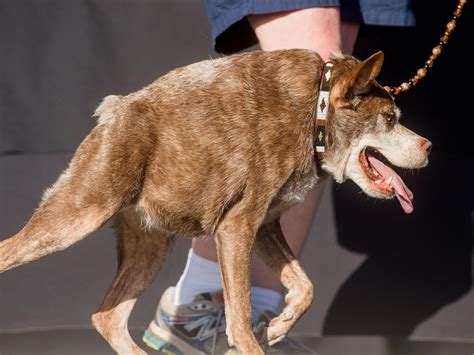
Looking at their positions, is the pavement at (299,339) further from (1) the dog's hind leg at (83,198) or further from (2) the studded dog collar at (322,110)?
(2) the studded dog collar at (322,110)

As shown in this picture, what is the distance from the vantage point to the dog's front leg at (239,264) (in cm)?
319

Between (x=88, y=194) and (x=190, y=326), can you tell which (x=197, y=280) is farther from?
(x=88, y=194)

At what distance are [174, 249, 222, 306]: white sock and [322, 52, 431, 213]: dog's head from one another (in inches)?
34.2

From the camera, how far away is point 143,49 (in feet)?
14.3

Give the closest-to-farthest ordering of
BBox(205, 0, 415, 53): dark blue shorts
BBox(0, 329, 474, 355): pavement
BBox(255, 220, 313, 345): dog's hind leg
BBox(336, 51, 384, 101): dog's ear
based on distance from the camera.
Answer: BBox(336, 51, 384, 101): dog's ear
BBox(255, 220, 313, 345): dog's hind leg
BBox(205, 0, 415, 53): dark blue shorts
BBox(0, 329, 474, 355): pavement

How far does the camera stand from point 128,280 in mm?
3551

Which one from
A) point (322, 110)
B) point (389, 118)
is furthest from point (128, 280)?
point (389, 118)

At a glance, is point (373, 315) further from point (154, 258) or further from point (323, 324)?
point (154, 258)

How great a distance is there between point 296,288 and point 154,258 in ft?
1.52

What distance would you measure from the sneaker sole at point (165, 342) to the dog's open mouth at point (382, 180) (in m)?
0.99

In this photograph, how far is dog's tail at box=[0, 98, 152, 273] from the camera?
311cm

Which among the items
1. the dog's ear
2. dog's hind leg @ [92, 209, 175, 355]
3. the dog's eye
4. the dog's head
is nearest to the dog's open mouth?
the dog's head

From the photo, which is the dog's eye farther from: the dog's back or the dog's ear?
the dog's back

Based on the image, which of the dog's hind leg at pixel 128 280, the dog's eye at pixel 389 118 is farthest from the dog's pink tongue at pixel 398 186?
the dog's hind leg at pixel 128 280
